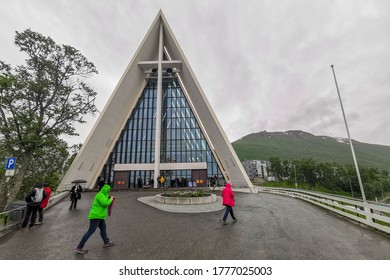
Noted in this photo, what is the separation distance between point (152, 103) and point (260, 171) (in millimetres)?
96916

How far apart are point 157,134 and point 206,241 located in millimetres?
20360

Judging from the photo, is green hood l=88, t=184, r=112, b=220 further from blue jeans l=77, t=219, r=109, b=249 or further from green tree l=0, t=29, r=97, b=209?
green tree l=0, t=29, r=97, b=209

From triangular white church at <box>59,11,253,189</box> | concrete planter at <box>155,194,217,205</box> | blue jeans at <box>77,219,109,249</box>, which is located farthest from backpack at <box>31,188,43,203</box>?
triangular white church at <box>59,11,253,189</box>

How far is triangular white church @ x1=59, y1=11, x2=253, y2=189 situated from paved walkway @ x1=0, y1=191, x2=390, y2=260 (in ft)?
48.6

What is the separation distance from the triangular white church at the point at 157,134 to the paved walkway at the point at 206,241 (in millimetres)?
14826

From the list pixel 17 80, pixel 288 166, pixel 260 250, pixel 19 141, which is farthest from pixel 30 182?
pixel 288 166

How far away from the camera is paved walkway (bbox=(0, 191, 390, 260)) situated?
355 cm

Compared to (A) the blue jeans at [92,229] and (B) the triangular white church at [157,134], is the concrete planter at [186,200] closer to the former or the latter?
(A) the blue jeans at [92,229]

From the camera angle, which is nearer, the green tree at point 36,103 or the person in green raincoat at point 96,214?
the person in green raincoat at point 96,214

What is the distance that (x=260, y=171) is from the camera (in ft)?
356

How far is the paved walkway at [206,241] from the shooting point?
3.55 m

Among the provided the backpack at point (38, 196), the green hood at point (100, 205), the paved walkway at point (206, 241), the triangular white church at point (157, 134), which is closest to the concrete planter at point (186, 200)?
the paved walkway at point (206, 241)

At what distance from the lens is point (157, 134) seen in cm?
2350

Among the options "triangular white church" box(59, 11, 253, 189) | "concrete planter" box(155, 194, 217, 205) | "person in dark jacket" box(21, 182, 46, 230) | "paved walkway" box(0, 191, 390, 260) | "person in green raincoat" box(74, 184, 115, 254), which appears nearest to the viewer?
"paved walkway" box(0, 191, 390, 260)
